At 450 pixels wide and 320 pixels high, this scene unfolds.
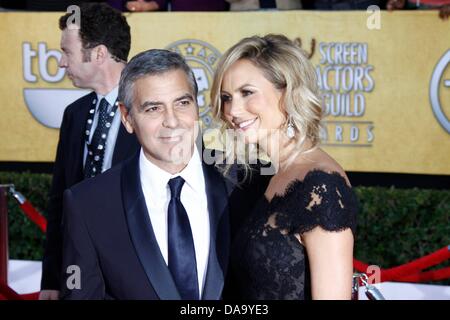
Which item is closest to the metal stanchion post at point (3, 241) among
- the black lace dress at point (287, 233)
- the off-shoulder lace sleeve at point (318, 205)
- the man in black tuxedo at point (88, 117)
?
the man in black tuxedo at point (88, 117)

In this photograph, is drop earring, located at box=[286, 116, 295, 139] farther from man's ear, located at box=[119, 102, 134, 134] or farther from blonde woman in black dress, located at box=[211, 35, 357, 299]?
man's ear, located at box=[119, 102, 134, 134]

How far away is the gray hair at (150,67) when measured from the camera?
3182 mm

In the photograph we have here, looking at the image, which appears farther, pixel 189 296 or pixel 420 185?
pixel 420 185

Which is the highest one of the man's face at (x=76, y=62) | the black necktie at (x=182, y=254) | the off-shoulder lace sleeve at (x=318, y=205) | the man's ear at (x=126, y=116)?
the man's face at (x=76, y=62)

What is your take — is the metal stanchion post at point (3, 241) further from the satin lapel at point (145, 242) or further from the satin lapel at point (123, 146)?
the satin lapel at point (145, 242)

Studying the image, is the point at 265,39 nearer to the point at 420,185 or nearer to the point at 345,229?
the point at 345,229

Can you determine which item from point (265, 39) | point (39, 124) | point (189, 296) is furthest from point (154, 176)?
point (39, 124)

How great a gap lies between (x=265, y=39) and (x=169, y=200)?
0.75 metres

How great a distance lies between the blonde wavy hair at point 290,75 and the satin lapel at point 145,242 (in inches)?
22.6

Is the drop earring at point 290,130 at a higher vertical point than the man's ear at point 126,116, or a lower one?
lower

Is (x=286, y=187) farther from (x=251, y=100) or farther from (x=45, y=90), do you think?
(x=45, y=90)

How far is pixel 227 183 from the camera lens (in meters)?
3.27

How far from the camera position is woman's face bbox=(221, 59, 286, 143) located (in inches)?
130

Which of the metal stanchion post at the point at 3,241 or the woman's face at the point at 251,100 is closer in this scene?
the woman's face at the point at 251,100
